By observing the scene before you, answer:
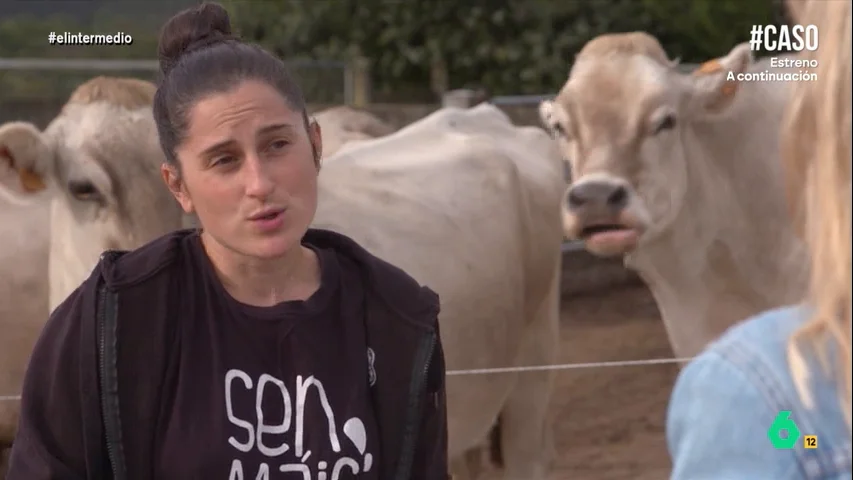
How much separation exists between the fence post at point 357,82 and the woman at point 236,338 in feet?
17.0

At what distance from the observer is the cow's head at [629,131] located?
2.52 meters

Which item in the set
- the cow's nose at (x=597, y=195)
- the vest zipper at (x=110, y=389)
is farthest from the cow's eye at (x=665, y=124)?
the vest zipper at (x=110, y=389)

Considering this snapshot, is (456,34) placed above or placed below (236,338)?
above

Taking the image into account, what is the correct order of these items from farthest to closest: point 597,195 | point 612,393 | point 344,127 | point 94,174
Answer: point 612,393
point 344,127
point 597,195
point 94,174

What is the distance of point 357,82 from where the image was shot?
6871 millimetres

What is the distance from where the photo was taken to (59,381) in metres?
1.11

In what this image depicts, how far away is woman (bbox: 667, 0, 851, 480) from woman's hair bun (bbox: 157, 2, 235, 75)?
0.81 metres

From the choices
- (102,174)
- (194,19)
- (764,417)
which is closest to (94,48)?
(102,174)

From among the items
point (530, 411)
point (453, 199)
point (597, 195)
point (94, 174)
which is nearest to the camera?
point (94, 174)

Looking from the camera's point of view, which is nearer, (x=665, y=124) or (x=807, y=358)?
(x=807, y=358)

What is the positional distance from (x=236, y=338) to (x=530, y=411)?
7.27 ft

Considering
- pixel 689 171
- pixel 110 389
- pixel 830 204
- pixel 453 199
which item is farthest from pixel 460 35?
pixel 830 204

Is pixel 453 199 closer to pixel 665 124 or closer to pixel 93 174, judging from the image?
pixel 665 124

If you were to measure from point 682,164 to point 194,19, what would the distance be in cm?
162
